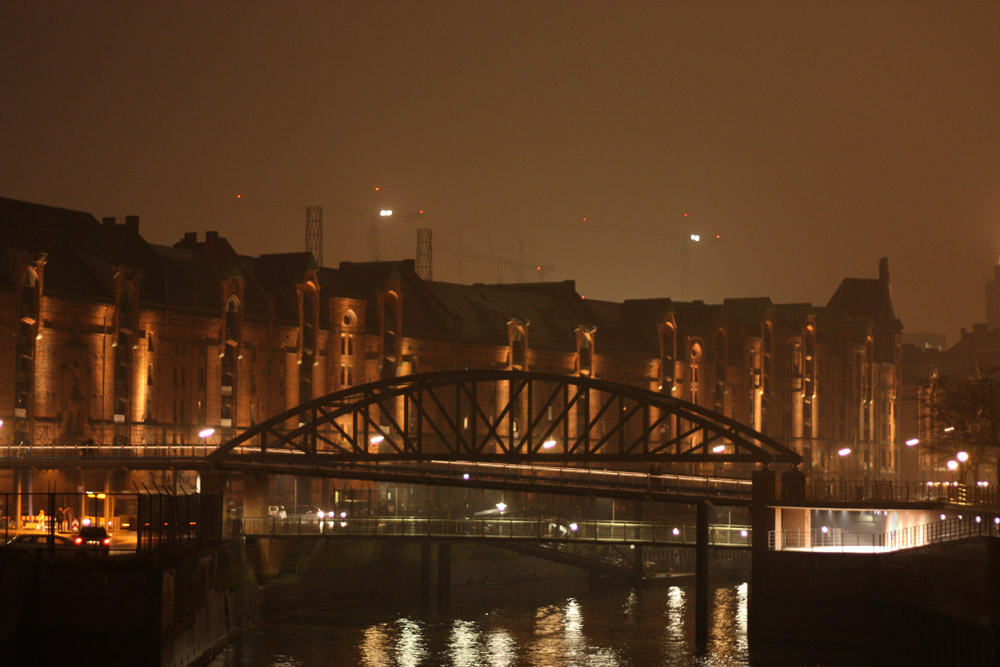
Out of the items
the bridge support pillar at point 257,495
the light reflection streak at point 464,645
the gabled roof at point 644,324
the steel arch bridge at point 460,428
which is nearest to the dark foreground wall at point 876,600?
the steel arch bridge at point 460,428

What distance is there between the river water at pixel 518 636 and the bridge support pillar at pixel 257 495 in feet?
18.4

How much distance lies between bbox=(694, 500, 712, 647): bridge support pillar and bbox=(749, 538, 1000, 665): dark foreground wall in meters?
2.06

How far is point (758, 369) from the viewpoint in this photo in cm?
16450

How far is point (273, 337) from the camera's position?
11631 cm

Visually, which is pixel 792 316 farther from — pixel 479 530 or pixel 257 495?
pixel 257 495

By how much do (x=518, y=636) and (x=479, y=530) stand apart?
25.3 meters

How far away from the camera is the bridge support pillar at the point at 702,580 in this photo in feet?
253

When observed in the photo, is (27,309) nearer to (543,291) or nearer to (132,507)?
(132,507)

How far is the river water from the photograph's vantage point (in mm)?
71812

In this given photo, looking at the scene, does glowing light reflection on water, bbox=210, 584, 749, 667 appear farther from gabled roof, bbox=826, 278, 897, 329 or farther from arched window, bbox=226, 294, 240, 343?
gabled roof, bbox=826, 278, 897, 329

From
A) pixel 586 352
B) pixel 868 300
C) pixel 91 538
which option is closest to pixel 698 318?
pixel 586 352

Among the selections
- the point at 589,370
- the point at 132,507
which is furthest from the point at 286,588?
the point at 589,370

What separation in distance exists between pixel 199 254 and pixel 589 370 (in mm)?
36987

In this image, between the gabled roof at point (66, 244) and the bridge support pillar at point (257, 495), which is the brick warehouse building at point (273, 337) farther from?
the bridge support pillar at point (257, 495)
